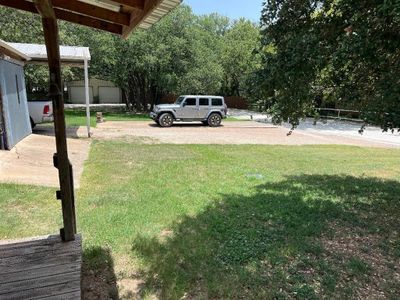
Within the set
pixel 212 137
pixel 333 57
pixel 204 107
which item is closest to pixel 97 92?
pixel 204 107

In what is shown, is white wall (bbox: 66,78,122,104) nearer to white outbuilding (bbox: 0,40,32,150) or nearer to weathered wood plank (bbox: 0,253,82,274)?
white outbuilding (bbox: 0,40,32,150)

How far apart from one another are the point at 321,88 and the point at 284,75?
992 millimetres

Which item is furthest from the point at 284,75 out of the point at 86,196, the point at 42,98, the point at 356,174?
the point at 42,98

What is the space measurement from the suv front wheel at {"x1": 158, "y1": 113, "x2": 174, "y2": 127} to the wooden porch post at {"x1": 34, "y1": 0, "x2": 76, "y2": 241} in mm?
14487

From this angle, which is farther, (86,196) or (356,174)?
(356,174)

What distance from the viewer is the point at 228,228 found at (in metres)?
4.69

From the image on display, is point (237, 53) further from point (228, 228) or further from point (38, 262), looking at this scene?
A: point (38, 262)

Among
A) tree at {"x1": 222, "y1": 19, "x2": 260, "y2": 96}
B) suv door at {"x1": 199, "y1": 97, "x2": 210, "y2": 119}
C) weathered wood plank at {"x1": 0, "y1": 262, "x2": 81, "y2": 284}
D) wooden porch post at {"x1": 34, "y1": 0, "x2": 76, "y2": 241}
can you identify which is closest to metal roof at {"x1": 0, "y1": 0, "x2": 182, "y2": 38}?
wooden porch post at {"x1": 34, "y1": 0, "x2": 76, "y2": 241}

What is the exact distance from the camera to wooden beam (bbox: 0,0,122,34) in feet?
10.9

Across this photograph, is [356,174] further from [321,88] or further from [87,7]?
[87,7]

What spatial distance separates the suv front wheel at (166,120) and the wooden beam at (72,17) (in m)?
14.1

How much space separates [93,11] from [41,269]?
2214mm

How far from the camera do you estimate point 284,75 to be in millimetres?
4258

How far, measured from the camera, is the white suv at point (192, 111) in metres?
17.9
